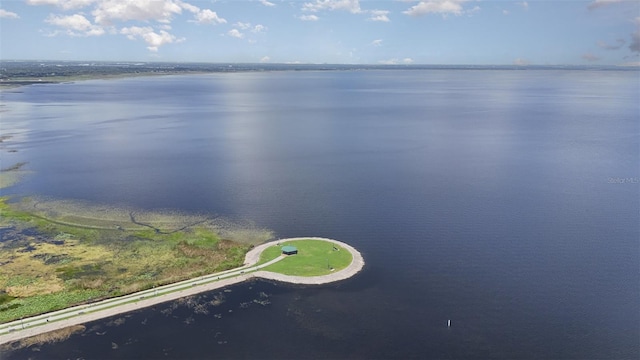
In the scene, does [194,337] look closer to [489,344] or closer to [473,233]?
[489,344]

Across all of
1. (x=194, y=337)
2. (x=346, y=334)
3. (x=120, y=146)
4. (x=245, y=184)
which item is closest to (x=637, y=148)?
(x=245, y=184)

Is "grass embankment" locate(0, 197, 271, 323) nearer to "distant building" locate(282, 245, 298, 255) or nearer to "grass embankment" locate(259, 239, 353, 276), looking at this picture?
"grass embankment" locate(259, 239, 353, 276)

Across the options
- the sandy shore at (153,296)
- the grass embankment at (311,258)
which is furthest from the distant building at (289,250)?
the sandy shore at (153,296)

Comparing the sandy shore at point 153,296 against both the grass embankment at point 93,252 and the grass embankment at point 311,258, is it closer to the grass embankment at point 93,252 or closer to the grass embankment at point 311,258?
the grass embankment at point 311,258

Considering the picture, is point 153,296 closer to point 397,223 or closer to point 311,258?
point 311,258

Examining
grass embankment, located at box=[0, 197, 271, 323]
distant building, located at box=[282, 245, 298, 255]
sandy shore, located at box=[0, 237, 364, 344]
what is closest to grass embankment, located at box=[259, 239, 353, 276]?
distant building, located at box=[282, 245, 298, 255]
